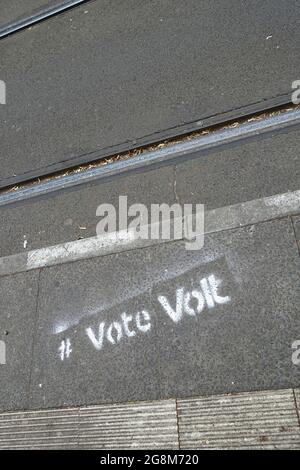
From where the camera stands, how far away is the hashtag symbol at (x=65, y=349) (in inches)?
150

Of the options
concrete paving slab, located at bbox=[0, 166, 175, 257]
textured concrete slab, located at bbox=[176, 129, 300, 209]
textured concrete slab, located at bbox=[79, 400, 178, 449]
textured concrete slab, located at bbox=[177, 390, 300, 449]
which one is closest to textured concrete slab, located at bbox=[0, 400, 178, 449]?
textured concrete slab, located at bbox=[79, 400, 178, 449]

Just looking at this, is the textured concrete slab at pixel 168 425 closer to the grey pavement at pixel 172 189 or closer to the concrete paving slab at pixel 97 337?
the concrete paving slab at pixel 97 337

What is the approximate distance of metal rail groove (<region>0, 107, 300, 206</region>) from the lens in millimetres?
4348

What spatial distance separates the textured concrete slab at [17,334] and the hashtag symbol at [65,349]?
328mm

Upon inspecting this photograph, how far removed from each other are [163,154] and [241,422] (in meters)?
2.82

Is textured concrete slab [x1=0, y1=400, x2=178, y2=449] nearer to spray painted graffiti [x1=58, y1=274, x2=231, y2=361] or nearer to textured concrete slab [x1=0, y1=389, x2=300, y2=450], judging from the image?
textured concrete slab [x1=0, y1=389, x2=300, y2=450]

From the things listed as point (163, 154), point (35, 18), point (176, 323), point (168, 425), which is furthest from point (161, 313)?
point (35, 18)

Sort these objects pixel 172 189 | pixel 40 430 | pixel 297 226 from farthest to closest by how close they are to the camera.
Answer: pixel 172 189, pixel 297 226, pixel 40 430

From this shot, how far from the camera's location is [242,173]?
4.16m

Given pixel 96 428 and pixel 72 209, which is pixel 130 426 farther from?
pixel 72 209

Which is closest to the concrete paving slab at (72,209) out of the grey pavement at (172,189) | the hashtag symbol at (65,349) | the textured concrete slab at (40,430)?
the grey pavement at (172,189)

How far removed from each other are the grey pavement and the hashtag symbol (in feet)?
3.69

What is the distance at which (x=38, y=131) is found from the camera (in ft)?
17.8
